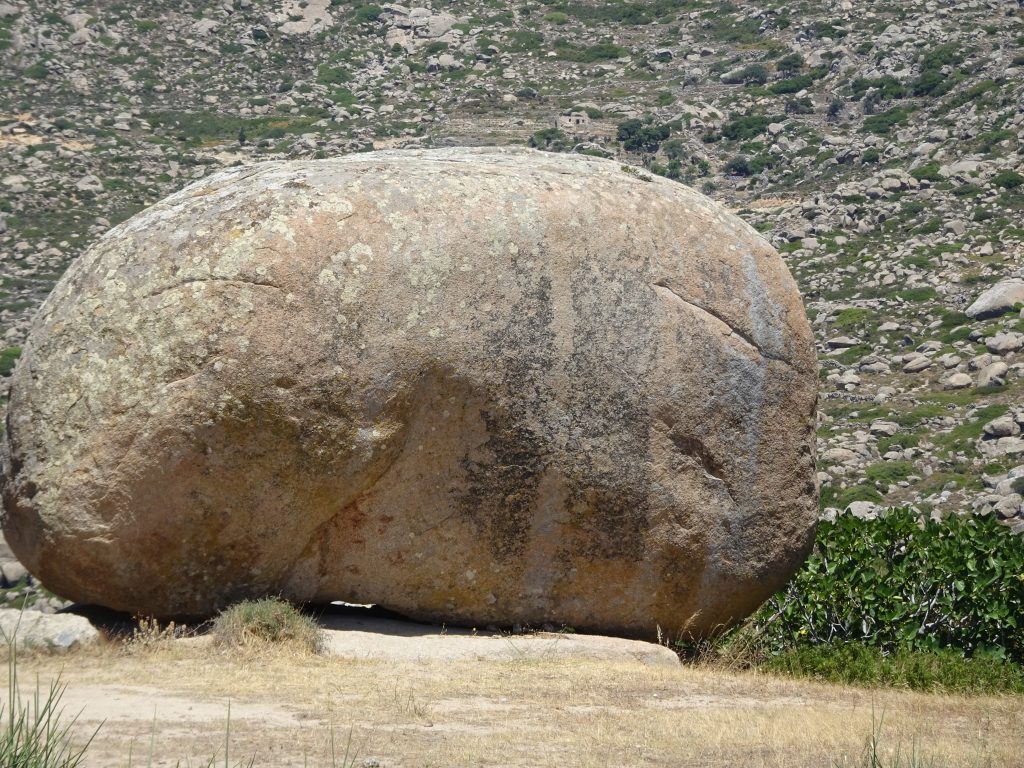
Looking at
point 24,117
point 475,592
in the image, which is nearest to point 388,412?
point 475,592

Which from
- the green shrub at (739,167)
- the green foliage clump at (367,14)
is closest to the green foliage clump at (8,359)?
the green shrub at (739,167)

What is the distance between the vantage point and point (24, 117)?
38.7 metres

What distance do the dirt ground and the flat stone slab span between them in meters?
0.10

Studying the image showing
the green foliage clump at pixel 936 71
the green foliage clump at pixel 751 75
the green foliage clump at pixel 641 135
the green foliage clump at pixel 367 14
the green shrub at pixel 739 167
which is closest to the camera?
the green shrub at pixel 739 167

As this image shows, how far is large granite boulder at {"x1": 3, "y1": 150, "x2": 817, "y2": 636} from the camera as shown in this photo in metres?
8.43

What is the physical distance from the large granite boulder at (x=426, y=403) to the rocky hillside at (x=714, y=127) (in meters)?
12.9

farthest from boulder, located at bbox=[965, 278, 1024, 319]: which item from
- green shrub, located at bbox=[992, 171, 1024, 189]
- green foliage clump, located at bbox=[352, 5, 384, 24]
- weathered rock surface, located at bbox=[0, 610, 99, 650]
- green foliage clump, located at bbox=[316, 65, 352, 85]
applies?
green foliage clump, located at bbox=[352, 5, 384, 24]

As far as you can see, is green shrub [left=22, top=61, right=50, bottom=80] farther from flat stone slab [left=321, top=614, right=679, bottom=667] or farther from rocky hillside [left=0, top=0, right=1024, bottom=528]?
flat stone slab [left=321, top=614, right=679, bottom=667]

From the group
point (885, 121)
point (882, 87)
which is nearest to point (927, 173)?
point (885, 121)

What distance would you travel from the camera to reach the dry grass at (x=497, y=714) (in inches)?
250

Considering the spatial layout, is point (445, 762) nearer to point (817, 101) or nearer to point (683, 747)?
point (683, 747)

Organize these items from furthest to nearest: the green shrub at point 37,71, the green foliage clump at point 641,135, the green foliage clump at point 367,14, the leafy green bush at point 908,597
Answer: the green foliage clump at point 367,14
the green shrub at point 37,71
the green foliage clump at point 641,135
the leafy green bush at point 908,597

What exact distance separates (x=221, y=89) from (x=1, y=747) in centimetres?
4119

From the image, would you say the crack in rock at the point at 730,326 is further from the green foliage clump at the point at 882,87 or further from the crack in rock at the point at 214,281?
the green foliage clump at the point at 882,87
